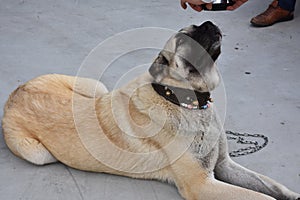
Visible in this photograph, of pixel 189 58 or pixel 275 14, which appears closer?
pixel 189 58

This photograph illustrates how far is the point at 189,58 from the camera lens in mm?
2643

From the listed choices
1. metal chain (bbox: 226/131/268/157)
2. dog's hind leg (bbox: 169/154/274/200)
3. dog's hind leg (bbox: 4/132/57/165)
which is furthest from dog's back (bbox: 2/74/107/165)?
metal chain (bbox: 226/131/268/157)

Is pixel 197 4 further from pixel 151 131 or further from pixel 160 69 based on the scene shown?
pixel 151 131

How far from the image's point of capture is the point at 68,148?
2824 millimetres

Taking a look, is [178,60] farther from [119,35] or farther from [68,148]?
[119,35]

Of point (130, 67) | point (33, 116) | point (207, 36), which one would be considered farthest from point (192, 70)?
point (130, 67)

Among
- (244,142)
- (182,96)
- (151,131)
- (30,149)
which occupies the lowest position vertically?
(244,142)

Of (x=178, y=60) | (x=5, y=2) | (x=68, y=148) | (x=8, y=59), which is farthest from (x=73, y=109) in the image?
(x=5, y=2)

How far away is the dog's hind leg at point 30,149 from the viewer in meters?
2.89

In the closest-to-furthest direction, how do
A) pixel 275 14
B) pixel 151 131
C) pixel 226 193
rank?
pixel 226 193 → pixel 151 131 → pixel 275 14

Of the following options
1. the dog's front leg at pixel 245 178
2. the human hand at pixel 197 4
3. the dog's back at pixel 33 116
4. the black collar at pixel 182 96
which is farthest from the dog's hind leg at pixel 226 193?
the human hand at pixel 197 4

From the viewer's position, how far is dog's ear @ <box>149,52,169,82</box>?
2.66 m

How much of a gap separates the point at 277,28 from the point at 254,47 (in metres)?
0.48

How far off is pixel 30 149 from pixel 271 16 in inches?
109
